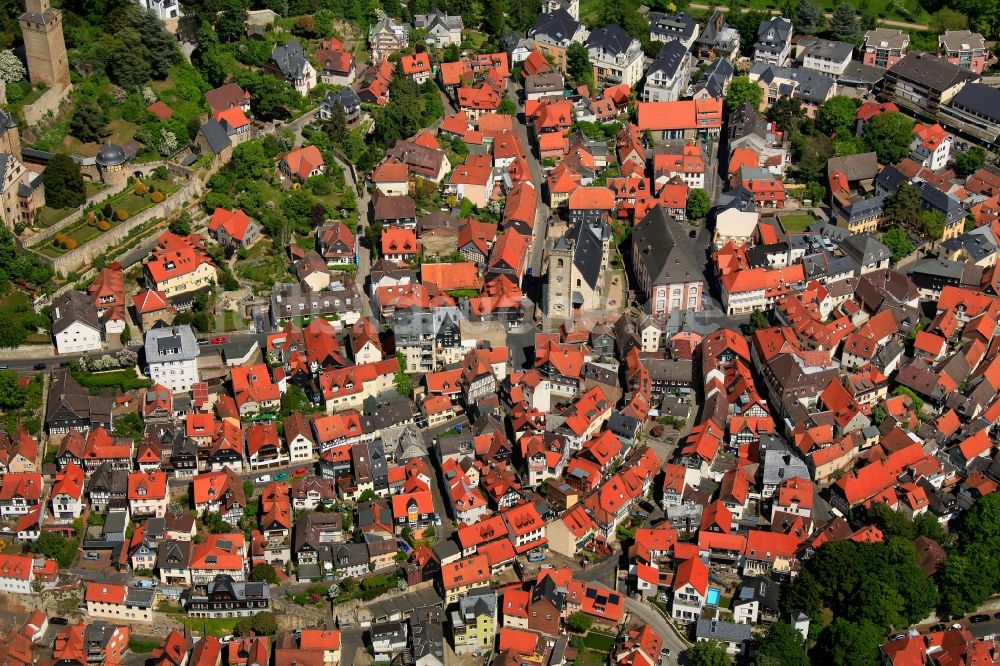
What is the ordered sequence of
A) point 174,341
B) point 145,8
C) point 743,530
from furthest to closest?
point 145,8
point 174,341
point 743,530

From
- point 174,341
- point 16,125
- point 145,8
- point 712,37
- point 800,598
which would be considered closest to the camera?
point 800,598

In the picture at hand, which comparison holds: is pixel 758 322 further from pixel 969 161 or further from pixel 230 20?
pixel 230 20

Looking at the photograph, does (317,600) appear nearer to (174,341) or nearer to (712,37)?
(174,341)

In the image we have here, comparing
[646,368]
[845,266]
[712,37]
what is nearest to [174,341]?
[646,368]

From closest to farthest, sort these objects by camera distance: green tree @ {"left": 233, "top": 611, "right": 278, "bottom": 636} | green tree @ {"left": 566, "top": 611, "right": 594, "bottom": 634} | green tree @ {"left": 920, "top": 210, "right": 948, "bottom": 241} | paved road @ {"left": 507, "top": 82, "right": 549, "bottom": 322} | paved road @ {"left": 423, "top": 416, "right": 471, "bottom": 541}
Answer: green tree @ {"left": 233, "top": 611, "right": 278, "bottom": 636} → green tree @ {"left": 566, "top": 611, "right": 594, "bottom": 634} → paved road @ {"left": 423, "top": 416, "right": 471, "bottom": 541} → paved road @ {"left": 507, "top": 82, "right": 549, "bottom": 322} → green tree @ {"left": 920, "top": 210, "right": 948, "bottom": 241}

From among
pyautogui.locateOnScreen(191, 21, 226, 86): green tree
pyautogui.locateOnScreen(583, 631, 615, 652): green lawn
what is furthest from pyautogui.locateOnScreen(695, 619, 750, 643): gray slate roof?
pyautogui.locateOnScreen(191, 21, 226, 86): green tree

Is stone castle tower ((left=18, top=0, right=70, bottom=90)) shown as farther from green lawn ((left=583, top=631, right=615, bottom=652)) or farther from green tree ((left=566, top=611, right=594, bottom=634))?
green lawn ((left=583, top=631, right=615, bottom=652))

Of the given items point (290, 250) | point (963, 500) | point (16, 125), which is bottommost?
point (963, 500)
